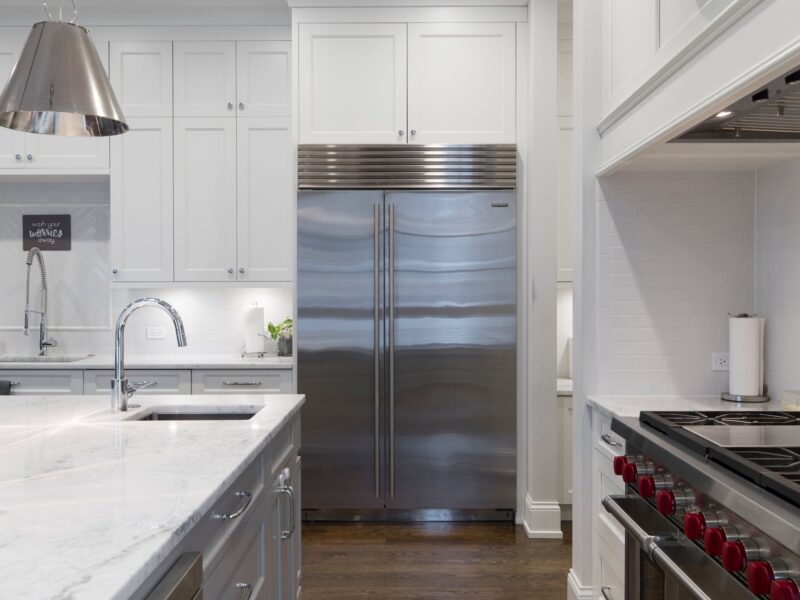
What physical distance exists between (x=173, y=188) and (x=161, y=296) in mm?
776

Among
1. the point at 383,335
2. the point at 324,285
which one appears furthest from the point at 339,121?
the point at 383,335

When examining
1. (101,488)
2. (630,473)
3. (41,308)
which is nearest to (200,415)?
(101,488)

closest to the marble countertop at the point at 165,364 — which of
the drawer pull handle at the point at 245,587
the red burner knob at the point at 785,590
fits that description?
the drawer pull handle at the point at 245,587

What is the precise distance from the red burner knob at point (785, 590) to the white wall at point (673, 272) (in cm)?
147

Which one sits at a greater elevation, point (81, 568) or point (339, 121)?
point (339, 121)

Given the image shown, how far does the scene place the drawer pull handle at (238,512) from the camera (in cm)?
139

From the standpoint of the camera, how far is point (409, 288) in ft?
11.6

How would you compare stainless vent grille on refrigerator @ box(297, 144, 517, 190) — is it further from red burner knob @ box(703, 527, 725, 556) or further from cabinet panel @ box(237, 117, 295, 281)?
red burner knob @ box(703, 527, 725, 556)

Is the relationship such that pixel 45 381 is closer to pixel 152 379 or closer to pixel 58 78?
pixel 152 379

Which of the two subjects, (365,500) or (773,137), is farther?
(365,500)

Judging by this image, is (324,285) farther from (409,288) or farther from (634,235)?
(634,235)

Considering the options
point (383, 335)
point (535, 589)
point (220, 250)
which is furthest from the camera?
point (220, 250)

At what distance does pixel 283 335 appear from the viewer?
13.0ft

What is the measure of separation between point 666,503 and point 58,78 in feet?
5.99
